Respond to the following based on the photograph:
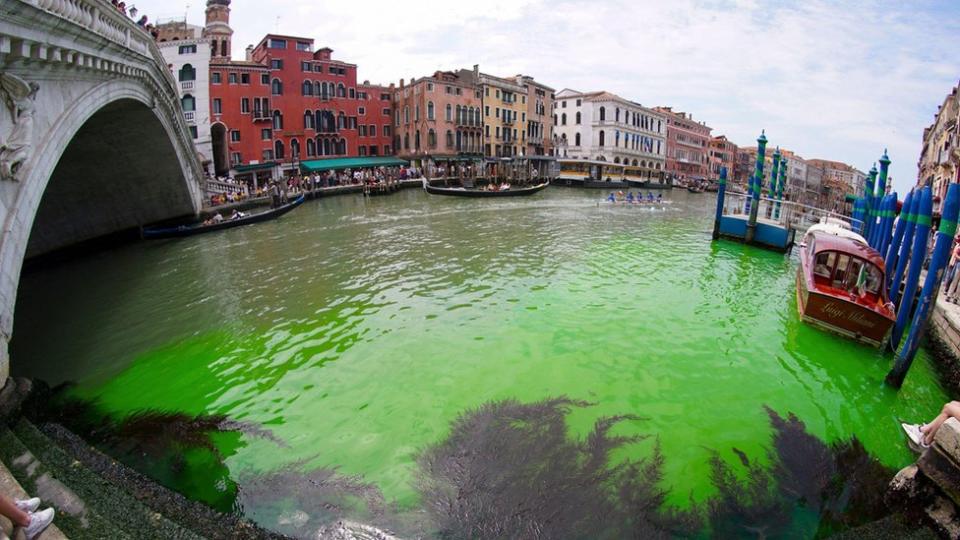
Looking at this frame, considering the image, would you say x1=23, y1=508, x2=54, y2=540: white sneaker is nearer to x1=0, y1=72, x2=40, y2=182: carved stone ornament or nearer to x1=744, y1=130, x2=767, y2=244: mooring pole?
x1=0, y1=72, x2=40, y2=182: carved stone ornament

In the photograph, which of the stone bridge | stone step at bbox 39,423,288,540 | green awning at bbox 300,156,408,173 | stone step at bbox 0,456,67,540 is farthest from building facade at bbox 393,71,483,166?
stone step at bbox 0,456,67,540

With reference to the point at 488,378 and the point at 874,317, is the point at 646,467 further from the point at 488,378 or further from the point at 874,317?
the point at 874,317

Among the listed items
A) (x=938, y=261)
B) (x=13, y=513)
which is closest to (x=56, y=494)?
(x=13, y=513)

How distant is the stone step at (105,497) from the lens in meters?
4.27

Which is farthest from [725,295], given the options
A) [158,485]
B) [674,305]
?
[158,485]

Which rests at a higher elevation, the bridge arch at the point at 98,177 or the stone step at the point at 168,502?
the bridge arch at the point at 98,177

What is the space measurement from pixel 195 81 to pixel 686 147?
71.1 m

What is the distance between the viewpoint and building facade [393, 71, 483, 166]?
45531 millimetres

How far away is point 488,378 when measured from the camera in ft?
26.7

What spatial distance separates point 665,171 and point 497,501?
75222mm

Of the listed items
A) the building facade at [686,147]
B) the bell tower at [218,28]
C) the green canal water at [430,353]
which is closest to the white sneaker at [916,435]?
the green canal water at [430,353]

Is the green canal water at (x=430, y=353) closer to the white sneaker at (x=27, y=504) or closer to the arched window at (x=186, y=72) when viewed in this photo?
the white sneaker at (x=27, y=504)

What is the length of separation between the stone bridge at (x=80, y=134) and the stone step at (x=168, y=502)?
213 cm

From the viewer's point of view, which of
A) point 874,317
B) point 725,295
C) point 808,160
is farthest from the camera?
point 808,160
